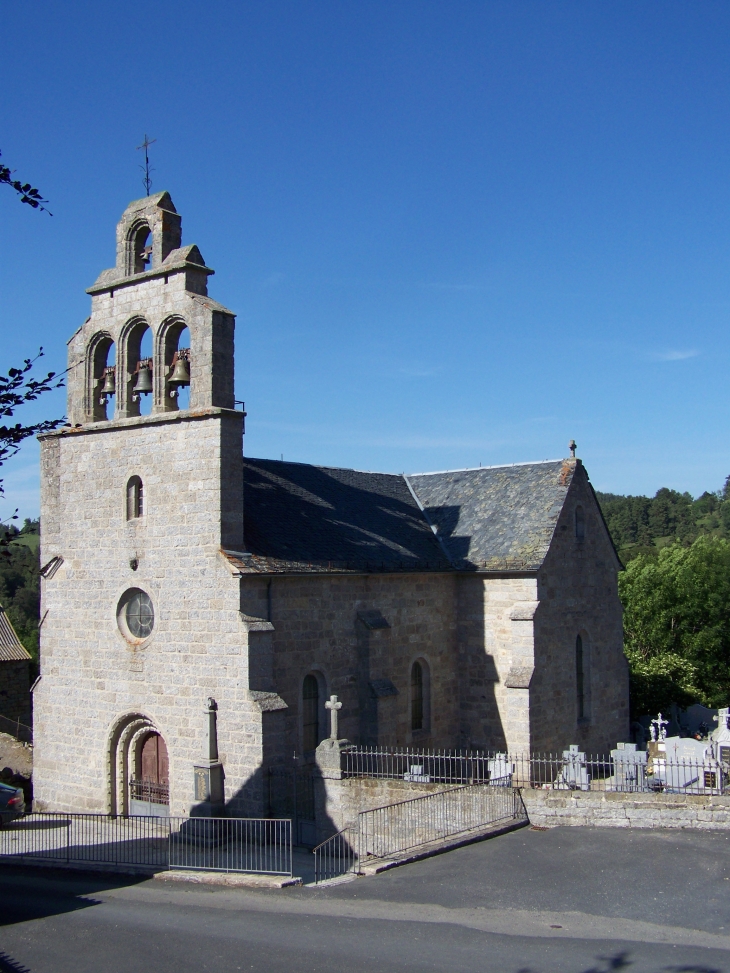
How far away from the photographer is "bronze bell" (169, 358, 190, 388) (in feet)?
74.5

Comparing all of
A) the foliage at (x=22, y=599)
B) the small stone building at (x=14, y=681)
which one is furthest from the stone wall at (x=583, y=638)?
the foliage at (x=22, y=599)

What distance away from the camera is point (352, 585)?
24562mm

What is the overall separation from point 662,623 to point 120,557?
31910mm

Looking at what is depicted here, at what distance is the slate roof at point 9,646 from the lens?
130 feet

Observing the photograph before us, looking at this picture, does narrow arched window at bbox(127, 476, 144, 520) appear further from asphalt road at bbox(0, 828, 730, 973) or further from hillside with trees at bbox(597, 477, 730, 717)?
hillside with trees at bbox(597, 477, 730, 717)

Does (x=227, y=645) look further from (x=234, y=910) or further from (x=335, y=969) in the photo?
(x=335, y=969)

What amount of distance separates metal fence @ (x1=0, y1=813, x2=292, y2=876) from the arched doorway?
0.35m

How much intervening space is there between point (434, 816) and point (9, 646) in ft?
87.8

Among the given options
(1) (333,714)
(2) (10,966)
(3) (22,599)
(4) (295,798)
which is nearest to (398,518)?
(1) (333,714)

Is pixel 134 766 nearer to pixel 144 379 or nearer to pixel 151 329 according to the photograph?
pixel 144 379

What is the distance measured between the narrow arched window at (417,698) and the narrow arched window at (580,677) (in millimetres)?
5060

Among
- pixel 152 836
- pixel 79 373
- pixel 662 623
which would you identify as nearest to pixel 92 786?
pixel 152 836

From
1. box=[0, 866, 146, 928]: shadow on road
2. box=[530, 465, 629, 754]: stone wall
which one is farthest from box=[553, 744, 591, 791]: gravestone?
box=[0, 866, 146, 928]: shadow on road

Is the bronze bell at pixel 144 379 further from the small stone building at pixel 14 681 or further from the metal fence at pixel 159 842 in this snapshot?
the small stone building at pixel 14 681
